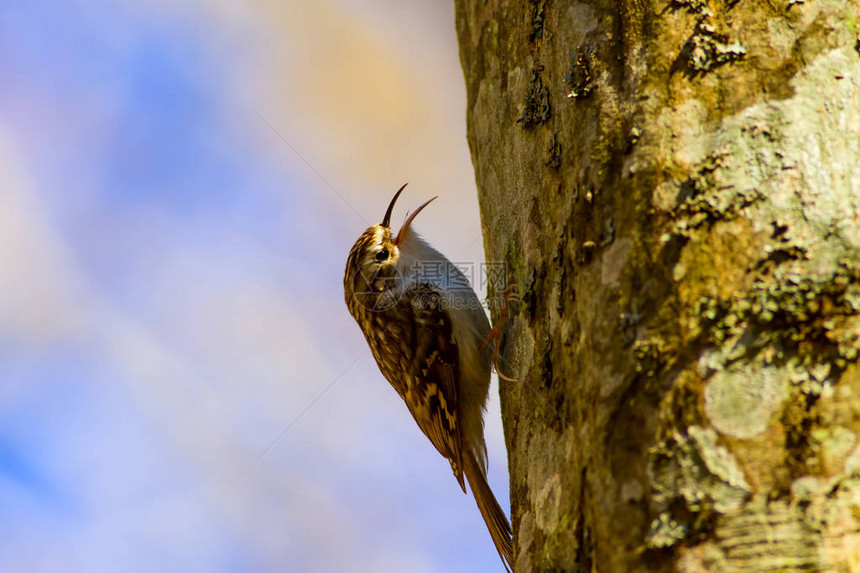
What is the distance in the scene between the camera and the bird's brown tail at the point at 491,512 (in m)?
2.29

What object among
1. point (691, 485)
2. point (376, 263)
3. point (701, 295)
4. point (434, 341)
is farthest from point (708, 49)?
point (376, 263)

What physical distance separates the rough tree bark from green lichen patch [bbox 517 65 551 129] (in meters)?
0.07

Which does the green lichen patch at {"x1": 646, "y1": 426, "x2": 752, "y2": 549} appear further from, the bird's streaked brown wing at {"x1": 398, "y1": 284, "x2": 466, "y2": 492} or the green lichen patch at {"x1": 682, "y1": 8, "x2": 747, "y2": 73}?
the bird's streaked brown wing at {"x1": 398, "y1": 284, "x2": 466, "y2": 492}

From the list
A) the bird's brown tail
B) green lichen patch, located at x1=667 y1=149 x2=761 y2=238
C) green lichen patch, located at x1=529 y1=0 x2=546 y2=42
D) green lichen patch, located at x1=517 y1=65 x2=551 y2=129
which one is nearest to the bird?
the bird's brown tail

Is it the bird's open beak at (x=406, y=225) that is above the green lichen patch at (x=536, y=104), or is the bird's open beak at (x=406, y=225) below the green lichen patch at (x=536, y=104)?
above

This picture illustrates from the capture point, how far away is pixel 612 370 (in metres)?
1.04

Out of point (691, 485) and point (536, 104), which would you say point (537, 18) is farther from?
point (691, 485)

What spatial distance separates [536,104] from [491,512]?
55.9 inches

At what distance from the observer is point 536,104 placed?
148 centimetres

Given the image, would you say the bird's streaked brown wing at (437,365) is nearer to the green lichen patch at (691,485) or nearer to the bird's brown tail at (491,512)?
the bird's brown tail at (491,512)

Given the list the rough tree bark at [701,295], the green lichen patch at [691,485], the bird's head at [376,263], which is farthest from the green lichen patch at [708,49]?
the bird's head at [376,263]

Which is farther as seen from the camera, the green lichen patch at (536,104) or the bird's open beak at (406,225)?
the bird's open beak at (406,225)

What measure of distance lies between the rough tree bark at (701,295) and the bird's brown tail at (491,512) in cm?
103

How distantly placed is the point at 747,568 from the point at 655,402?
227 mm
